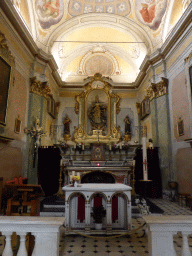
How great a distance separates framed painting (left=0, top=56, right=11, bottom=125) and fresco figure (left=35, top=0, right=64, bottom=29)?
14.7ft

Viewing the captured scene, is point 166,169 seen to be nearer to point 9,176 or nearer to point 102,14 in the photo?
point 9,176

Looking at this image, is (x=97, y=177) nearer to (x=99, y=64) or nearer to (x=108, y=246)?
(x=108, y=246)

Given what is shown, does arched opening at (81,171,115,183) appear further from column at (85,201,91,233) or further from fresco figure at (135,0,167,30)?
fresco figure at (135,0,167,30)

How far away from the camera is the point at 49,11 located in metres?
9.81

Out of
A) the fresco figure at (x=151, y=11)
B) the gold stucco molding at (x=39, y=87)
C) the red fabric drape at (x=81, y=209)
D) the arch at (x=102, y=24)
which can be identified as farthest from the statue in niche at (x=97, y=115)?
the red fabric drape at (x=81, y=209)

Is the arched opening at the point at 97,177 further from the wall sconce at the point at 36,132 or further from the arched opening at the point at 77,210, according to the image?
the arched opening at the point at 77,210

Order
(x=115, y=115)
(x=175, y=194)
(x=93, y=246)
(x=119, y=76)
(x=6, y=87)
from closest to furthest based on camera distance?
1. (x=93, y=246)
2. (x=6, y=87)
3. (x=175, y=194)
4. (x=115, y=115)
5. (x=119, y=76)

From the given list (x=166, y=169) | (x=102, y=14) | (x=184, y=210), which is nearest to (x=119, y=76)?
(x=102, y=14)

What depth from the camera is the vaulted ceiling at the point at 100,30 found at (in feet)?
30.4

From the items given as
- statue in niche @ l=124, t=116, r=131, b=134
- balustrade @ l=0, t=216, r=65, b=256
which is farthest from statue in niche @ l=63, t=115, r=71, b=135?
balustrade @ l=0, t=216, r=65, b=256

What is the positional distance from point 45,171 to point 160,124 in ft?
19.6

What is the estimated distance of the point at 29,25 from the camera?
8914mm

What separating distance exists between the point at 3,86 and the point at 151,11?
8.30 m

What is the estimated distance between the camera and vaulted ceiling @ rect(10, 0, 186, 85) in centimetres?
926
